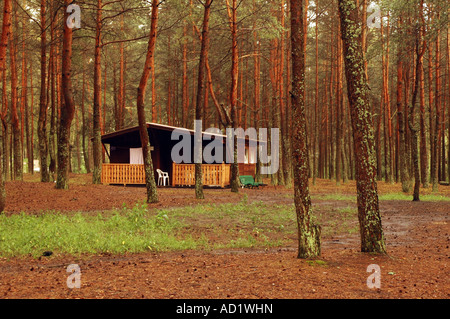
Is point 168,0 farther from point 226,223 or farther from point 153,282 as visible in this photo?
point 153,282

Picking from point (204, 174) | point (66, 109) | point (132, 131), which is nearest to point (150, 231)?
point (66, 109)

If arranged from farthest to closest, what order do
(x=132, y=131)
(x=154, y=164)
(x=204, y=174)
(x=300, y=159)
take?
(x=154, y=164) → (x=132, y=131) → (x=204, y=174) → (x=300, y=159)

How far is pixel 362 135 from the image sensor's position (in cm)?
755

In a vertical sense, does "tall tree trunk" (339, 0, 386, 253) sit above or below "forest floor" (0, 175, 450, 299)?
above

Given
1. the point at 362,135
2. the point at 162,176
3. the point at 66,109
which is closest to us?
the point at 362,135

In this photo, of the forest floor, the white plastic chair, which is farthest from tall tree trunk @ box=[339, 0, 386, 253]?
the white plastic chair

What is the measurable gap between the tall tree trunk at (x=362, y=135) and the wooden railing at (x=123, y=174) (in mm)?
22044

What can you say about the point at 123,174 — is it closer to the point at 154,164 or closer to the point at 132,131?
the point at 154,164

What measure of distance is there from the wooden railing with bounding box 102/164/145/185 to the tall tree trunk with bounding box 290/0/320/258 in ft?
72.2

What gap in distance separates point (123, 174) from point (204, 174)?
583 cm

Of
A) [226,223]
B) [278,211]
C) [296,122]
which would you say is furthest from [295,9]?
[278,211]

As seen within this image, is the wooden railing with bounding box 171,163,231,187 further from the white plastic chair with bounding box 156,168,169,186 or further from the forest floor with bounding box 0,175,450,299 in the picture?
the forest floor with bounding box 0,175,450,299

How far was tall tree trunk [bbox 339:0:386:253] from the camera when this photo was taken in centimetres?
754

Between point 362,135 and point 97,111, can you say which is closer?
point 362,135
